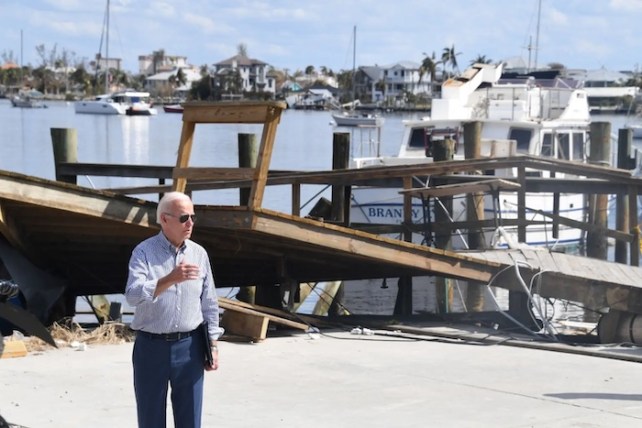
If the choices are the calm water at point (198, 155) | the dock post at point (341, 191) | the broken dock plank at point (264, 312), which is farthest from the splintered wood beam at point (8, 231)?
the calm water at point (198, 155)

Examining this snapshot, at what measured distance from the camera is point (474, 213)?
18250 millimetres

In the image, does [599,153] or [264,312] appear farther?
[599,153]

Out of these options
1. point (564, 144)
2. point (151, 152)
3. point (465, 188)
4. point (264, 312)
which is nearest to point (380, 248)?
point (264, 312)

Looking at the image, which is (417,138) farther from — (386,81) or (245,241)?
(386,81)

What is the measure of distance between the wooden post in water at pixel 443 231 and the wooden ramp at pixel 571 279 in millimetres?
2288

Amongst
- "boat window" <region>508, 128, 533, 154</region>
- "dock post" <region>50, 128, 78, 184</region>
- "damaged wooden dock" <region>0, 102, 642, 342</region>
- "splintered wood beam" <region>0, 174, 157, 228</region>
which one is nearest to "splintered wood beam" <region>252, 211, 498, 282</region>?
"damaged wooden dock" <region>0, 102, 642, 342</region>

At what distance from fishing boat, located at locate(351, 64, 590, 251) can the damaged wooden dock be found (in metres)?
9.31

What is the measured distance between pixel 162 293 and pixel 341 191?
9.78 m

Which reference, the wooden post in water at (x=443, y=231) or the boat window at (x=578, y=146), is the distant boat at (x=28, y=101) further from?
the wooden post in water at (x=443, y=231)

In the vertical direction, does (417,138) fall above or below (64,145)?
below

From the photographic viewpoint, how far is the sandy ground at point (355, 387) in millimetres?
7762

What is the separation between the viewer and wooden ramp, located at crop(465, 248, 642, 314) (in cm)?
1134

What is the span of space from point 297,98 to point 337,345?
178 metres

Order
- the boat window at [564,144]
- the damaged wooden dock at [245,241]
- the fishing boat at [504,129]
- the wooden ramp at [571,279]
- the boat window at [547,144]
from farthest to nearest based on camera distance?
the boat window at [564,144], the boat window at [547,144], the fishing boat at [504,129], the wooden ramp at [571,279], the damaged wooden dock at [245,241]
